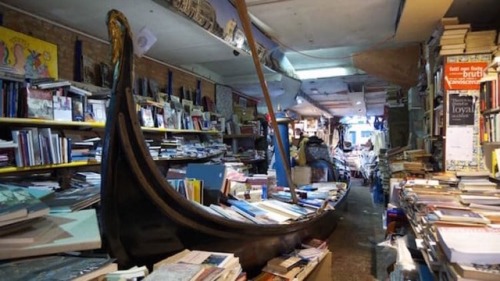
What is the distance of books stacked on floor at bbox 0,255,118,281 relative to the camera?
0.95m

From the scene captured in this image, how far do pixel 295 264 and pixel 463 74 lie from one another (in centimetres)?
250

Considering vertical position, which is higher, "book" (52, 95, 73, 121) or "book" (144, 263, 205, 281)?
"book" (52, 95, 73, 121)

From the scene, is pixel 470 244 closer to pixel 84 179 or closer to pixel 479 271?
pixel 479 271

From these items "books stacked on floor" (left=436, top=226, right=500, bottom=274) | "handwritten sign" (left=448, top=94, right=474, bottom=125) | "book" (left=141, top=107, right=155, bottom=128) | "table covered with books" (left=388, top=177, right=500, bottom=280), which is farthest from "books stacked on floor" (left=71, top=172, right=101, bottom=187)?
"handwritten sign" (left=448, top=94, right=474, bottom=125)

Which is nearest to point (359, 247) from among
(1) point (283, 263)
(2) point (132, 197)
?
(1) point (283, 263)

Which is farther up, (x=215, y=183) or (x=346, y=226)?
(x=215, y=183)

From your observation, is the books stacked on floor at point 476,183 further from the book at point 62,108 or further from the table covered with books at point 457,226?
the book at point 62,108

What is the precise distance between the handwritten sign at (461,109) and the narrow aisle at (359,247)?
1699 millimetres

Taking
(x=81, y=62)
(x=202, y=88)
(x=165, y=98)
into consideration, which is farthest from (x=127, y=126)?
(x=202, y=88)

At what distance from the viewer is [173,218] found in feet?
5.18

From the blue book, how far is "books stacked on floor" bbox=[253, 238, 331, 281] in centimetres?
34

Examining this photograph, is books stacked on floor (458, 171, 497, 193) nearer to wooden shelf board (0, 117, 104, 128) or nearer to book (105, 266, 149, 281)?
book (105, 266, 149, 281)

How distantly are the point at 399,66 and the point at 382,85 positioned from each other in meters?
3.37

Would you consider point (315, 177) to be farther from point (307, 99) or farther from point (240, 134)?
point (307, 99)
